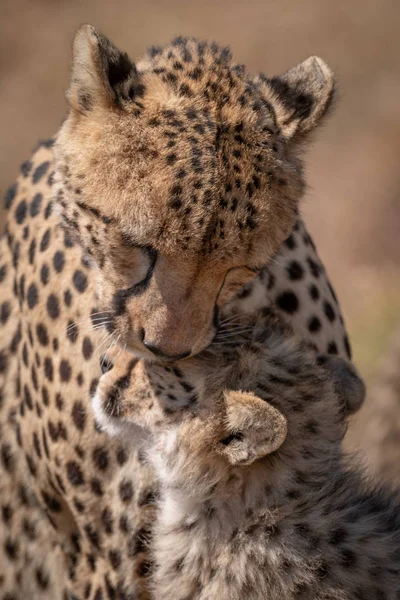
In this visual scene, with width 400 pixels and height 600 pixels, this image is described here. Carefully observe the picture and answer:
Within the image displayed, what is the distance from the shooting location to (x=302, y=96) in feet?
8.34

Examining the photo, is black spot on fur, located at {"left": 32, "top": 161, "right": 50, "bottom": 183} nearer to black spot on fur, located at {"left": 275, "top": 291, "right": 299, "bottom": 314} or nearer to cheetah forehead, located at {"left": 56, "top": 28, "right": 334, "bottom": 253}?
cheetah forehead, located at {"left": 56, "top": 28, "right": 334, "bottom": 253}

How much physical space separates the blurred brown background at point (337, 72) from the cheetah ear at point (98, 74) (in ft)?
13.1

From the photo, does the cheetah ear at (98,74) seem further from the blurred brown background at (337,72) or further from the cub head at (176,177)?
the blurred brown background at (337,72)

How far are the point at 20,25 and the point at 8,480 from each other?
6292 mm

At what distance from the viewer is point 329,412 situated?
2.67 m

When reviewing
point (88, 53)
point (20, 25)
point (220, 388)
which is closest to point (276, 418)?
point (220, 388)

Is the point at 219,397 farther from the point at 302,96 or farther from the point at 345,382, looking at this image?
the point at 302,96

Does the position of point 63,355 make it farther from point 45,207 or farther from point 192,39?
point 192,39

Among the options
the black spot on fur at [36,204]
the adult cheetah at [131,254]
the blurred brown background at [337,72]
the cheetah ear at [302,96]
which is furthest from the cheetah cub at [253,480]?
the blurred brown background at [337,72]

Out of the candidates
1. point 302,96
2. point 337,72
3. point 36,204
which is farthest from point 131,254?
point 337,72

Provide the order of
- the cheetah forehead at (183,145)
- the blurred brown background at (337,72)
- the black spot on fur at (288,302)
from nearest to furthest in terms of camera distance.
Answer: the cheetah forehead at (183,145)
the black spot on fur at (288,302)
the blurred brown background at (337,72)

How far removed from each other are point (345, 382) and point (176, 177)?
757 millimetres

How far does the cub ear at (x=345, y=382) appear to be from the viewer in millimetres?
2721

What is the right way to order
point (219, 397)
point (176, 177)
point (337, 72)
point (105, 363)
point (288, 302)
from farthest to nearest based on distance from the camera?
point (337, 72) < point (288, 302) < point (105, 363) < point (219, 397) < point (176, 177)
